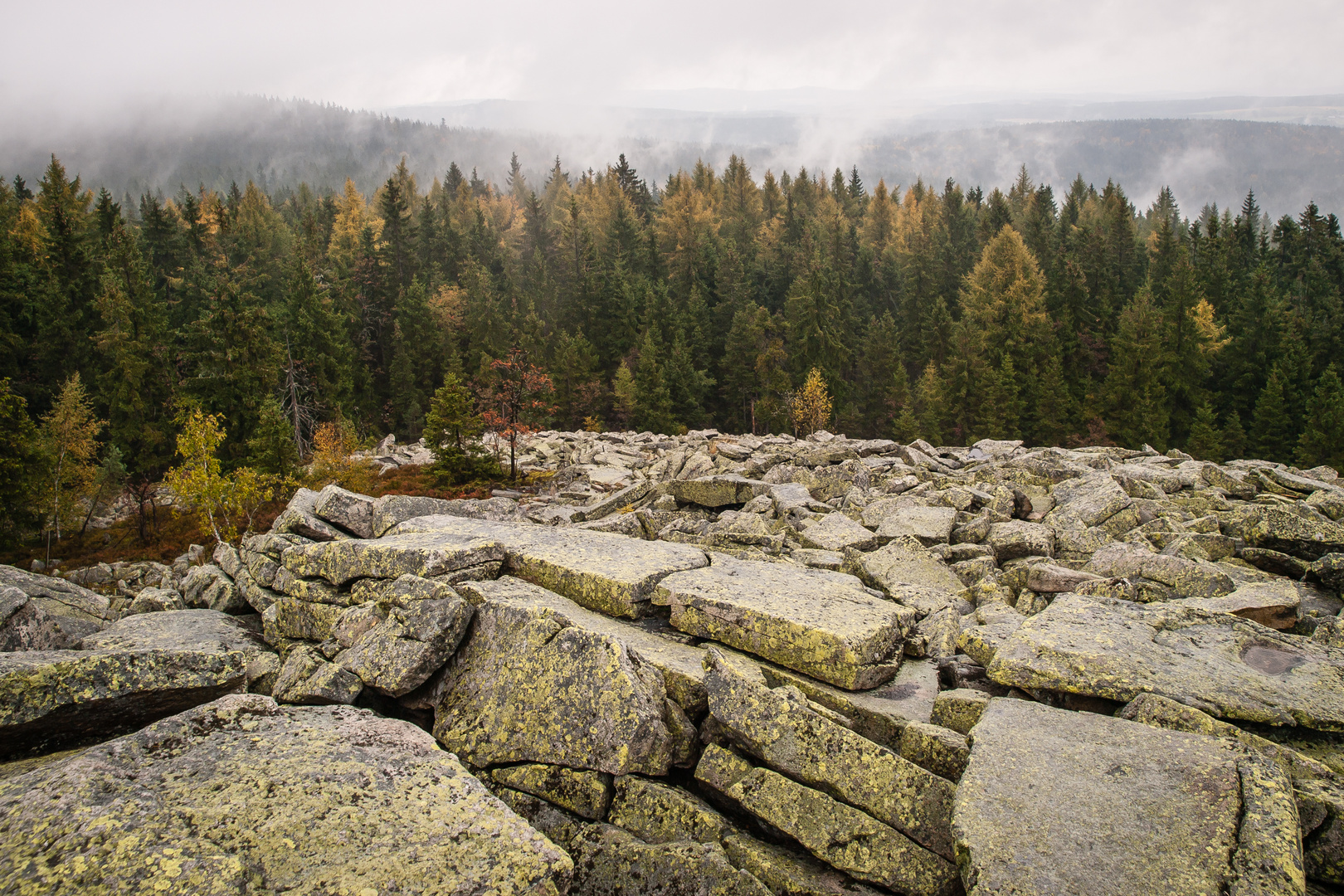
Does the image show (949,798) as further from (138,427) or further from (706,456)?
(138,427)

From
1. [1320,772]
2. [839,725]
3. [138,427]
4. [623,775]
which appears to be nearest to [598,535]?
[623,775]

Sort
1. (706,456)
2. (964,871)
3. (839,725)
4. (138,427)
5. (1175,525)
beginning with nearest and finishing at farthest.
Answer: (964,871), (839,725), (1175,525), (706,456), (138,427)

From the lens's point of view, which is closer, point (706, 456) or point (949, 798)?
point (949, 798)

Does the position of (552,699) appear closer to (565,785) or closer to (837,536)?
(565,785)

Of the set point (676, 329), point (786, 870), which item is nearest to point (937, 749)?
point (786, 870)

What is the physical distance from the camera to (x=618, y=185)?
103m

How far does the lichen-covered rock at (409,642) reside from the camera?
6703mm

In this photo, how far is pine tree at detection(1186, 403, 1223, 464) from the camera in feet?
172

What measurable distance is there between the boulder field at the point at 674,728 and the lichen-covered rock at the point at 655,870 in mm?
22

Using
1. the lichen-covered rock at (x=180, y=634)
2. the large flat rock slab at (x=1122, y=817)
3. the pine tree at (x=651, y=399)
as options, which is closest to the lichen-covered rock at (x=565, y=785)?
the large flat rock slab at (x=1122, y=817)

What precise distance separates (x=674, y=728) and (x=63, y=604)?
10384mm

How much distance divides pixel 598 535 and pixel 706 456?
15552 millimetres

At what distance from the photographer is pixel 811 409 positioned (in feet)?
176

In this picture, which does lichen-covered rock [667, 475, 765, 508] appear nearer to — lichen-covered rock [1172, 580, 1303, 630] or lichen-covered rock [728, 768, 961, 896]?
lichen-covered rock [1172, 580, 1303, 630]
